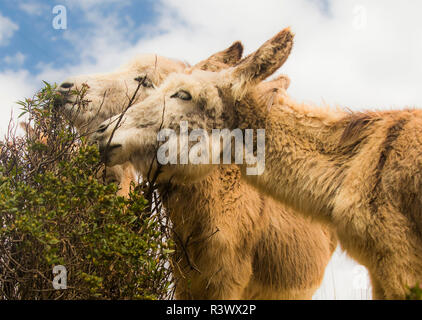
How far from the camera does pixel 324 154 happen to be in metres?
3.69

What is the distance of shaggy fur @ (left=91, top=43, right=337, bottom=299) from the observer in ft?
14.3

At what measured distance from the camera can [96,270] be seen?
327cm

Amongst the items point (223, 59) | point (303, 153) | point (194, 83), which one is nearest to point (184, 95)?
point (194, 83)

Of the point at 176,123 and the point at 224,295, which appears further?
the point at 224,295

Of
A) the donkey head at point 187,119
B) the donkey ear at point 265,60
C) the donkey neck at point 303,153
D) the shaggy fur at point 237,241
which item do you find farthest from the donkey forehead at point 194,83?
the shaggy fur at point 237,241

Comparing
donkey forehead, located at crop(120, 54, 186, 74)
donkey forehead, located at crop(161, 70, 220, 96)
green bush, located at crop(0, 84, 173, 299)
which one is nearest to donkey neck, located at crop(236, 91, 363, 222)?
donkey forehead, located at crop(161, 70, 220, 96)

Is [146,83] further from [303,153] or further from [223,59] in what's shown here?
[303,153]

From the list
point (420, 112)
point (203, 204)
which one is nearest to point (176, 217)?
point (203, 204)

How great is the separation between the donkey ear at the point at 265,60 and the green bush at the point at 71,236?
1.30 m

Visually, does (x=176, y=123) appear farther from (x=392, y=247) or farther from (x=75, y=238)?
(x=392, y=247)

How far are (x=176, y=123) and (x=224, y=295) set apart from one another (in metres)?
1.61

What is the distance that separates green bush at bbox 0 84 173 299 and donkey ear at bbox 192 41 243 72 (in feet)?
6.83

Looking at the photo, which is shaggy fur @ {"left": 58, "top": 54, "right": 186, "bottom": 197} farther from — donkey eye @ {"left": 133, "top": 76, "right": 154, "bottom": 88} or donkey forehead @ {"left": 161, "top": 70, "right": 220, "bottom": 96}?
donkey forehead @ {"left": 161, "top": 70, "right": 220, "bottom": 96}

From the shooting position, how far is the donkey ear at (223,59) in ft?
16.9
